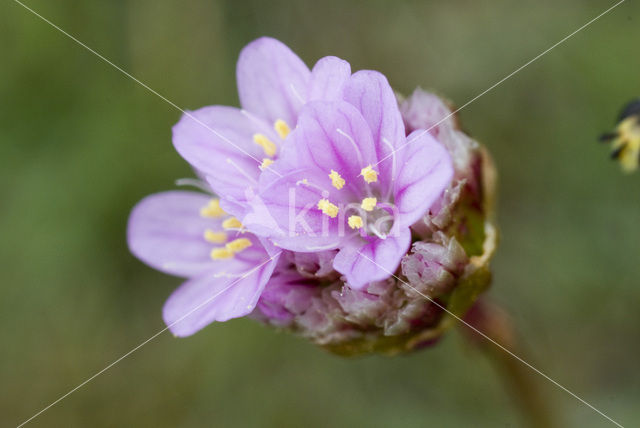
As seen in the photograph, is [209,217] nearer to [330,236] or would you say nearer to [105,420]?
[330,236]

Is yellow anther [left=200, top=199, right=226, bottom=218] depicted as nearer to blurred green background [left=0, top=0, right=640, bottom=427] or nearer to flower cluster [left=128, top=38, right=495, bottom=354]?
flower cluster [left=128, top=38, right=495, bottom=354]

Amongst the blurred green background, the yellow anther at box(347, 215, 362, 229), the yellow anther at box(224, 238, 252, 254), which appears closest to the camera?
the yellow anther at box(347, 215, 362, 229)

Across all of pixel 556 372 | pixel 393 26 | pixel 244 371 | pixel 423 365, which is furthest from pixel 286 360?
pixel 393 26

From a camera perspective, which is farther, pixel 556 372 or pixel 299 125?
pixel 556 372

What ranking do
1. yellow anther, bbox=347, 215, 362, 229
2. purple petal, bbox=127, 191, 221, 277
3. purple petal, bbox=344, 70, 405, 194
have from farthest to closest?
purple petal, bbox=127, 191, 221, 277 → yellow anther, bbox=347, 215, 362, 229 → purple petal, bbox=344, 70, 405, 194

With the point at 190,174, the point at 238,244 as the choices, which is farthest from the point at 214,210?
the point at 190,174

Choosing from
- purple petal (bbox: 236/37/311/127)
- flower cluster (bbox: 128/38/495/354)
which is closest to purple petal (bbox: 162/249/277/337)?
flower cluster (bbox: 128/38/495/354)

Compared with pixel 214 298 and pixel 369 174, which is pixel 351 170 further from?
pixel 214 298
